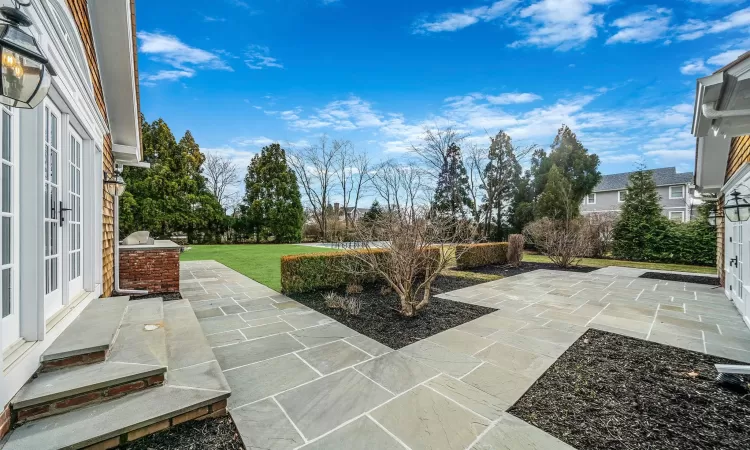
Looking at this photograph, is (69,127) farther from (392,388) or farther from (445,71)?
(445,71)

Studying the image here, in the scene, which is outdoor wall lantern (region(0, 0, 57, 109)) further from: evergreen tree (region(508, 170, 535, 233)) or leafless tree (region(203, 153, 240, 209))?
leafless tree (region(203, 153, 240, 209))

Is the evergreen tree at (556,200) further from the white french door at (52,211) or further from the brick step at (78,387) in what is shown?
the white french door at (52,211)

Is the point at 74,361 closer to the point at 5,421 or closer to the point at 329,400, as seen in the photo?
the point at 5,421

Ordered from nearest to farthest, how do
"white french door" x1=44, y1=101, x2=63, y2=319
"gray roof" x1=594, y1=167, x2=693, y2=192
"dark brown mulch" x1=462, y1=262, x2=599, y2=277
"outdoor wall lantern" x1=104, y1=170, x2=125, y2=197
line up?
"white french door" x1=44, y1=101, x2=63, y2=319 → "outdoor wall lantern" x1=104, y1=170, x2=125, y2=197 → "dark brown mulch" x1=462, y1=262, x2=599, y2=277 → "gray roof" x1=594, y1=167, x2=693, y2=192

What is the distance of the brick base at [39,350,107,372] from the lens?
230 centimetres

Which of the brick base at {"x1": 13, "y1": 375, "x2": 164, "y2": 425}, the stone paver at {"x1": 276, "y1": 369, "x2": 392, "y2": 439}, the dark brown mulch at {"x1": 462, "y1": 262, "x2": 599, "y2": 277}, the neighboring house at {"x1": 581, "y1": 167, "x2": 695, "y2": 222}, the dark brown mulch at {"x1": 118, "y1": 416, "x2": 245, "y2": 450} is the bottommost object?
the dark brown mulch at {"x1": 462, "y1": 262, "x2": 599, "y2": 277}

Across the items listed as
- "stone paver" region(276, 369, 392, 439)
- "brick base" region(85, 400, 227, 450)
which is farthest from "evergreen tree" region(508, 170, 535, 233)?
"brick base" region(85, 400, 227, 450)

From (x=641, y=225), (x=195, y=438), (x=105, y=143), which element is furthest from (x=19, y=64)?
(x=641, y=225)

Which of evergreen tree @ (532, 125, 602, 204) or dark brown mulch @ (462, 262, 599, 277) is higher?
evergreen tree @ (532, 125, 602, 204)

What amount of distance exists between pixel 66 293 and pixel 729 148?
1134 centimetres

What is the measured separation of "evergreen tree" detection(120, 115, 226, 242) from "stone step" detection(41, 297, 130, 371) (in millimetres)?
21623

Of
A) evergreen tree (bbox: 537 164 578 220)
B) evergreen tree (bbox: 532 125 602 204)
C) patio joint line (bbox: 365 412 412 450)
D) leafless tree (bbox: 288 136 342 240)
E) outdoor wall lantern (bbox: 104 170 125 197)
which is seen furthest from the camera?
leafless tree (bbox: 288 136 342 240)

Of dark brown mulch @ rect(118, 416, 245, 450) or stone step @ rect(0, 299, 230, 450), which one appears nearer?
stone step @ rect(0, 299, 230, 450)

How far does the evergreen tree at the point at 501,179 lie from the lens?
22422 mm
